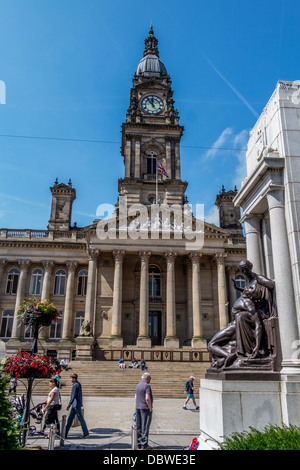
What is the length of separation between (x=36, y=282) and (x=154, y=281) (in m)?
14.3

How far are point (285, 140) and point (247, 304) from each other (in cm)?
427

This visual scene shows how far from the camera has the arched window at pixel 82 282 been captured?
46.4 m

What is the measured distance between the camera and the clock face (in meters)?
56.5

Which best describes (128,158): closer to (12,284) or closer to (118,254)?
(118,254)

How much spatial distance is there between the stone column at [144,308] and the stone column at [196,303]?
4.81 metres

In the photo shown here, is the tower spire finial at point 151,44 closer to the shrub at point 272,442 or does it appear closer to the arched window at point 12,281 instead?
the arched window at point 12,281

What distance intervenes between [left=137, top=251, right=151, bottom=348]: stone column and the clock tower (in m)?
10.8

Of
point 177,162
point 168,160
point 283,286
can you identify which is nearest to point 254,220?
point 283,286

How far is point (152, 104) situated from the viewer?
187ft

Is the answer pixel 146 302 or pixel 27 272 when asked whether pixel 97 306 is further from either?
pixel 27 272

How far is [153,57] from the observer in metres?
64.9

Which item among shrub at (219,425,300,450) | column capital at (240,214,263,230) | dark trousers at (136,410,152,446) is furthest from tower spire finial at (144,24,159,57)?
shrub at (219,425,300,450)
